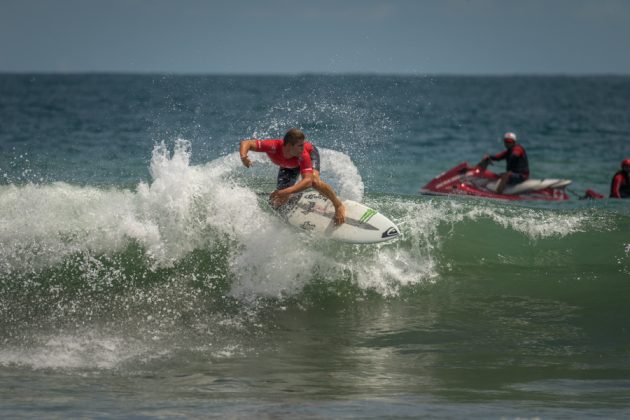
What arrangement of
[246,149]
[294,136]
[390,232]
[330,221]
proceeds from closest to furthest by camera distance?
[294,136] < [246,149] < [330,221] < [390,232]

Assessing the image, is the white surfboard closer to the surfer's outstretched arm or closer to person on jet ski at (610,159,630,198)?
the surfer's outstretched arm

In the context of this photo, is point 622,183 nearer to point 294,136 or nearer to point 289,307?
point 289,307

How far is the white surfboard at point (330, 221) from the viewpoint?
29.3 feet

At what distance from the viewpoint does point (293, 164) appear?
8.70 m

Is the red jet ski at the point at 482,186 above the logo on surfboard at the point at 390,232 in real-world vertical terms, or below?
above

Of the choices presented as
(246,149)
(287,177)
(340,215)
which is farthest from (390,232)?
(246,149)

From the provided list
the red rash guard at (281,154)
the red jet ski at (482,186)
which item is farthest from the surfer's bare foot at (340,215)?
the red jet ski at (482,186)

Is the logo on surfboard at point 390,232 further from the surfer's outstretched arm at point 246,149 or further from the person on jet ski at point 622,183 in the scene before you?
the person on jet ski at point 622,183

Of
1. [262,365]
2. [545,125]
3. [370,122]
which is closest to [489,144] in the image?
[370,122]

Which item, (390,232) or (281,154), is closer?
(281,154)

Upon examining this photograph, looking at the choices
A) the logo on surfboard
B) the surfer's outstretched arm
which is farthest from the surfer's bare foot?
the surfer's outstretched arm

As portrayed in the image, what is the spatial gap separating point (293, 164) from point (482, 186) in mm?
8589

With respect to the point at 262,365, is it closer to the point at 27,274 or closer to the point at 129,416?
the point at 129,416

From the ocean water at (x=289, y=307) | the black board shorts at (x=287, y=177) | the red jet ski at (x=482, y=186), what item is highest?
the black board shorts at (x=287, y=177)
